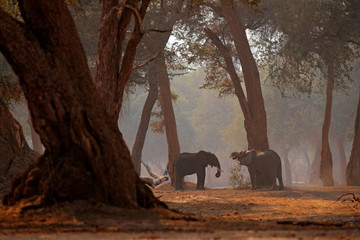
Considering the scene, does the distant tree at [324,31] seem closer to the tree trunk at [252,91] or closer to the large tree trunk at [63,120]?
the tree trunk at [252,91]

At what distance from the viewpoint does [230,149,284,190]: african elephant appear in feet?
75.4

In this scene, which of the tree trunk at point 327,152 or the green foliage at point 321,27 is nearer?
the green foliage at point 321,27

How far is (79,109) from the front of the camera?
253 inches

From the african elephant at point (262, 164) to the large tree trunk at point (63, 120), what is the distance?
16744mm

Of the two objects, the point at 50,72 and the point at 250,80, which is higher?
the point at 250,80

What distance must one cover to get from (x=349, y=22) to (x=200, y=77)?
51894 mm

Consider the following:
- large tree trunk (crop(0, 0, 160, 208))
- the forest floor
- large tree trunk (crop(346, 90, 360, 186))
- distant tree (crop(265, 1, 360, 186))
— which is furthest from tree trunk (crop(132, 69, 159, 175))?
the forest floor

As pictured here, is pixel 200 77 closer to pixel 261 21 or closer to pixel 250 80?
pixel 261 21

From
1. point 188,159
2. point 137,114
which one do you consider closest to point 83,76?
point 188,159

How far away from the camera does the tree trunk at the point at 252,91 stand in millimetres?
24750

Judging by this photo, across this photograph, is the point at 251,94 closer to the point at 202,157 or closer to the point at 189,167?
the point at 202,157

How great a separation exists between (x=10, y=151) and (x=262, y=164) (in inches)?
513

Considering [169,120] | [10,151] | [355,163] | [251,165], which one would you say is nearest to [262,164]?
[251,165]

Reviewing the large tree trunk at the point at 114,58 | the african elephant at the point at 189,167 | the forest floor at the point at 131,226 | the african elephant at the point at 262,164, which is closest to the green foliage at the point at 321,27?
the african elephant at the point at 262,164
